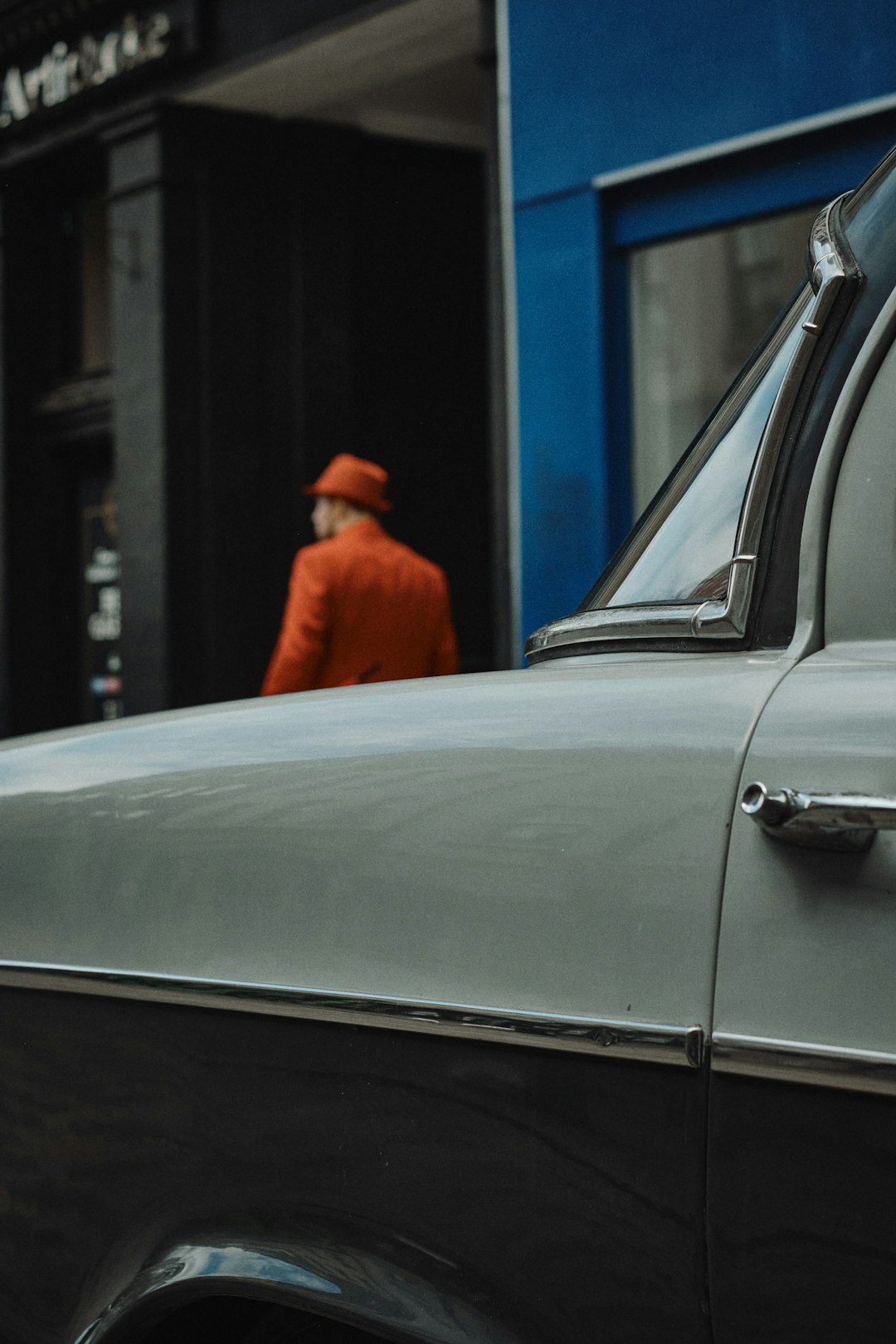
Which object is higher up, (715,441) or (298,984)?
(715,441)

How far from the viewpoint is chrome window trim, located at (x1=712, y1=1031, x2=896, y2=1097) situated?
1250 millimetres

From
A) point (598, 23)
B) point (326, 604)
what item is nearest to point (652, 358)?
point (598, 23)

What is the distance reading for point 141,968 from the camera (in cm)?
177

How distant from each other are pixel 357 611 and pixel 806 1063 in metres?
5.21

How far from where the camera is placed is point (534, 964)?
148 cm

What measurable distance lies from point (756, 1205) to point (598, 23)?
6.98 meters

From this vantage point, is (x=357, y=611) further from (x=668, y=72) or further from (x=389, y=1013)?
(x=389, y=1013)

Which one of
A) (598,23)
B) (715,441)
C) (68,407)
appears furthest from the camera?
(68,407)

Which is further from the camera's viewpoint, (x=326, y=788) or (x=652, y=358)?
(x=652, y=358)

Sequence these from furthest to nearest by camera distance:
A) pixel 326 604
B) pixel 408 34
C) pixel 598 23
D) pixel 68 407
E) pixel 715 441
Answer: pixel 68 407, pixel 408 34, pixel 598 23, pixel 326 604, pixel 715 441

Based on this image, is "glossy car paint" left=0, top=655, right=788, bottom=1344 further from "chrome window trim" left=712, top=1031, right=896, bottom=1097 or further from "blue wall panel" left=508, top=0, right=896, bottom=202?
"blue wall panel" left=508, top=0, right=896, bottom=202

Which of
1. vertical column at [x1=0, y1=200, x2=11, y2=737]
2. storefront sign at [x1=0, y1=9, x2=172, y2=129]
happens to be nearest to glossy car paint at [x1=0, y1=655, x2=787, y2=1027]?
storefront sign at [x1=0, y1=9, x2=172, y2=129]

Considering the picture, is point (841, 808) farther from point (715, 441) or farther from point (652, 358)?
point (652, 358)

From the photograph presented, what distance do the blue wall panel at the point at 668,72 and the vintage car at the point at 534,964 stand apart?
5.38m
